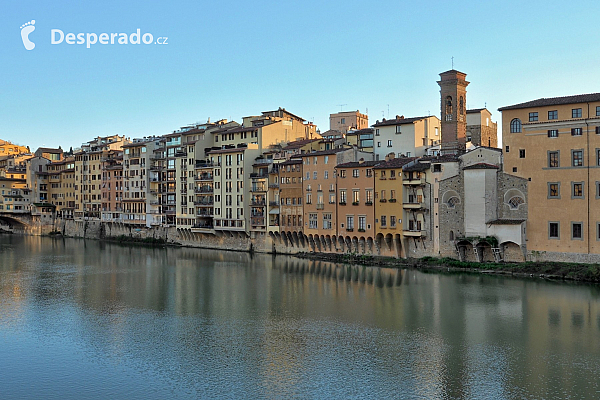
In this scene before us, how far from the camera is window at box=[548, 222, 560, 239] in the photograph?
37.3 m

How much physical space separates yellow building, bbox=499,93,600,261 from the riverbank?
1203 millimetres

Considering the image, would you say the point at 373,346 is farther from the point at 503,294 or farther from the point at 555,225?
the point at 555,225

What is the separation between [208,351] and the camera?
22406mm

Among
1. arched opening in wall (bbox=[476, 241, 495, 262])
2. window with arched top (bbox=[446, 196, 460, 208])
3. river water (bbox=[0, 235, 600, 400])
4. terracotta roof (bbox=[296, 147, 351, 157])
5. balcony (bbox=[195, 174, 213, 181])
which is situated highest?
terracotta roof (bbox=[296, 147, 351, 157])

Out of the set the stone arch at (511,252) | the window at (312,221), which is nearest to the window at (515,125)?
the stone arch at (511,252)

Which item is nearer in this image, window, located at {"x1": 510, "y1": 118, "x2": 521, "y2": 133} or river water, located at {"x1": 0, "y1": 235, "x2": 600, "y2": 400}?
river water, located at {"x1": 0, "y1": 235, "x2": 600, "y2": 400}

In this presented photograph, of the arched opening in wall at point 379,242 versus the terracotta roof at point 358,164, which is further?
the terracotta roof at point 358,164

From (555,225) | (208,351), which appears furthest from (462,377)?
(555,225)

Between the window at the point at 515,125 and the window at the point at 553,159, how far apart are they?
2.48 m

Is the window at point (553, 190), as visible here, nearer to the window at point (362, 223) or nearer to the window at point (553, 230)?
the window at point (553, 230)

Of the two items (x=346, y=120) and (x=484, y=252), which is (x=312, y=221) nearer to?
(x=484, y=252)

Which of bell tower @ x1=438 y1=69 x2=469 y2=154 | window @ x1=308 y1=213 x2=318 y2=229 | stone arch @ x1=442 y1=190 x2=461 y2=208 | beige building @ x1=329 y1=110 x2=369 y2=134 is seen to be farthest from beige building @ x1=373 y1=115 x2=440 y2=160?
beige building @ x1=329 y1=110 x2=369 y2=134

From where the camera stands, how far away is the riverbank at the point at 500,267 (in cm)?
3509

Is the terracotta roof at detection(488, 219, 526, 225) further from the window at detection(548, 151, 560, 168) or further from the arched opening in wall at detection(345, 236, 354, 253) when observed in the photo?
the arched opening in wall at detection(345, 236, 354, 253)
